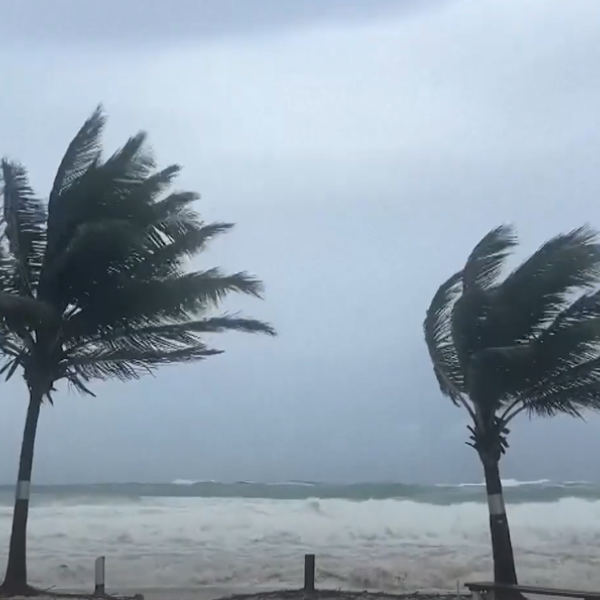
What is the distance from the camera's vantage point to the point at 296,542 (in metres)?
27.2

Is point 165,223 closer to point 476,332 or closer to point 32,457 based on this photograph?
point 32,457

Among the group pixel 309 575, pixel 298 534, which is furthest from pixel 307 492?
pixel 309 575

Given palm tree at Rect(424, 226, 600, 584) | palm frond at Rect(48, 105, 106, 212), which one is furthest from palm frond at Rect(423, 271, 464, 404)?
palm frond at Rect(48, 105, 106, 212)

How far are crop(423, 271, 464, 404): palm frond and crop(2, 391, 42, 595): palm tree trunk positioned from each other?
6.05 meters

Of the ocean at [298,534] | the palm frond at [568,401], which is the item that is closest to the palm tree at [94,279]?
the palm frond at [568,401]

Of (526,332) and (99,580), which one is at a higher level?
(526,332)

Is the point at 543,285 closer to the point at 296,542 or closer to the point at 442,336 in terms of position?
the point at 442,336

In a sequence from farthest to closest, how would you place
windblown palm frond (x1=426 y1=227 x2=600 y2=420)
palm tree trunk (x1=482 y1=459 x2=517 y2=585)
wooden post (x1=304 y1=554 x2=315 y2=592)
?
wooden post (x1=304 y1=554 x2=315 y2=592)
palm tree trunk (x1=482 y1=459 x2=517 y2=585)
windblown palm frond (x1=426 y1=227 x2=600 y2=420)

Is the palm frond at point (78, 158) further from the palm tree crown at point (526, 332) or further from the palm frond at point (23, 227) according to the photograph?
the palm tree crown at point (526, 332)

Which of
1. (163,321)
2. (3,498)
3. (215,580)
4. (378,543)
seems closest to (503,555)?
(163,321)

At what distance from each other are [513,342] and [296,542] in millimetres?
13926

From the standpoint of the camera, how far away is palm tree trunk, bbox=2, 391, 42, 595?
14711mm

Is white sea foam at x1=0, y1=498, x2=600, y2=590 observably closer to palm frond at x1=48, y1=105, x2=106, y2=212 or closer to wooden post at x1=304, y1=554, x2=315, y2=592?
wooden post at x1=304, y1=554, x2=315, y2=592

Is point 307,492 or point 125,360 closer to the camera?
point 125,360
